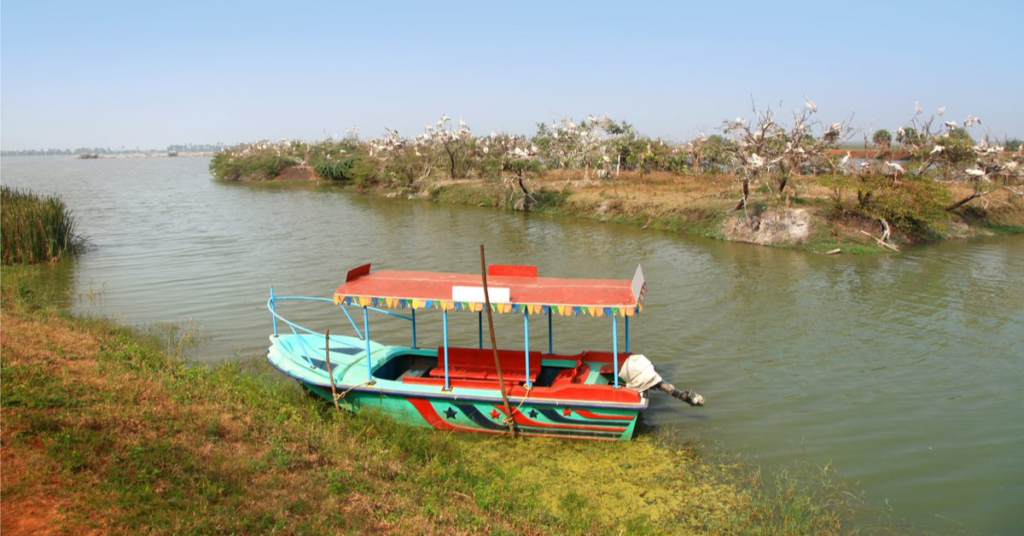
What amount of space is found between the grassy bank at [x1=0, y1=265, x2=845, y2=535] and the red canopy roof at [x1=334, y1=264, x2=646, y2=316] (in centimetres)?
146

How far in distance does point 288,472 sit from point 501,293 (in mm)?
3163

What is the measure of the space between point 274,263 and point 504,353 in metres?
11.1

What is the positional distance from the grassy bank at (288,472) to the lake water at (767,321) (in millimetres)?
1185

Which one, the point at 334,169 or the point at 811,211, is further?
the point at 334,169

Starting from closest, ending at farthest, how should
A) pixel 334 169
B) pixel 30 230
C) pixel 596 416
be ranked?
pixel 596 416
pixel 30 230
pixel 334 169

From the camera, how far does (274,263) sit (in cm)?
1838

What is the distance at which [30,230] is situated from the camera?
1639cm

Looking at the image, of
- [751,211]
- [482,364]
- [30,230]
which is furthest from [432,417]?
[751,211]

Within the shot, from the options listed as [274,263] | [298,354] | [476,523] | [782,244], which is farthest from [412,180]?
[476,523]

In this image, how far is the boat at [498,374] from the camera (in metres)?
7.94


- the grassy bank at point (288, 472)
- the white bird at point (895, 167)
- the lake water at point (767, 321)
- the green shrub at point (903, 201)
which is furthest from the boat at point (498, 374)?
the white bird at point (895, 167)

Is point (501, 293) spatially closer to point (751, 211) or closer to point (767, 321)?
point (767, 321)

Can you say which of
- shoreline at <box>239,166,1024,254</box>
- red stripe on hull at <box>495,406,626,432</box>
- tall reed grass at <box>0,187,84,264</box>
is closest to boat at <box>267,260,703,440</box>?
red stripe on hull at <box>495,406,626,432</box>

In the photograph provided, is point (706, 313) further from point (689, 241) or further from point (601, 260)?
point (689, 241)
